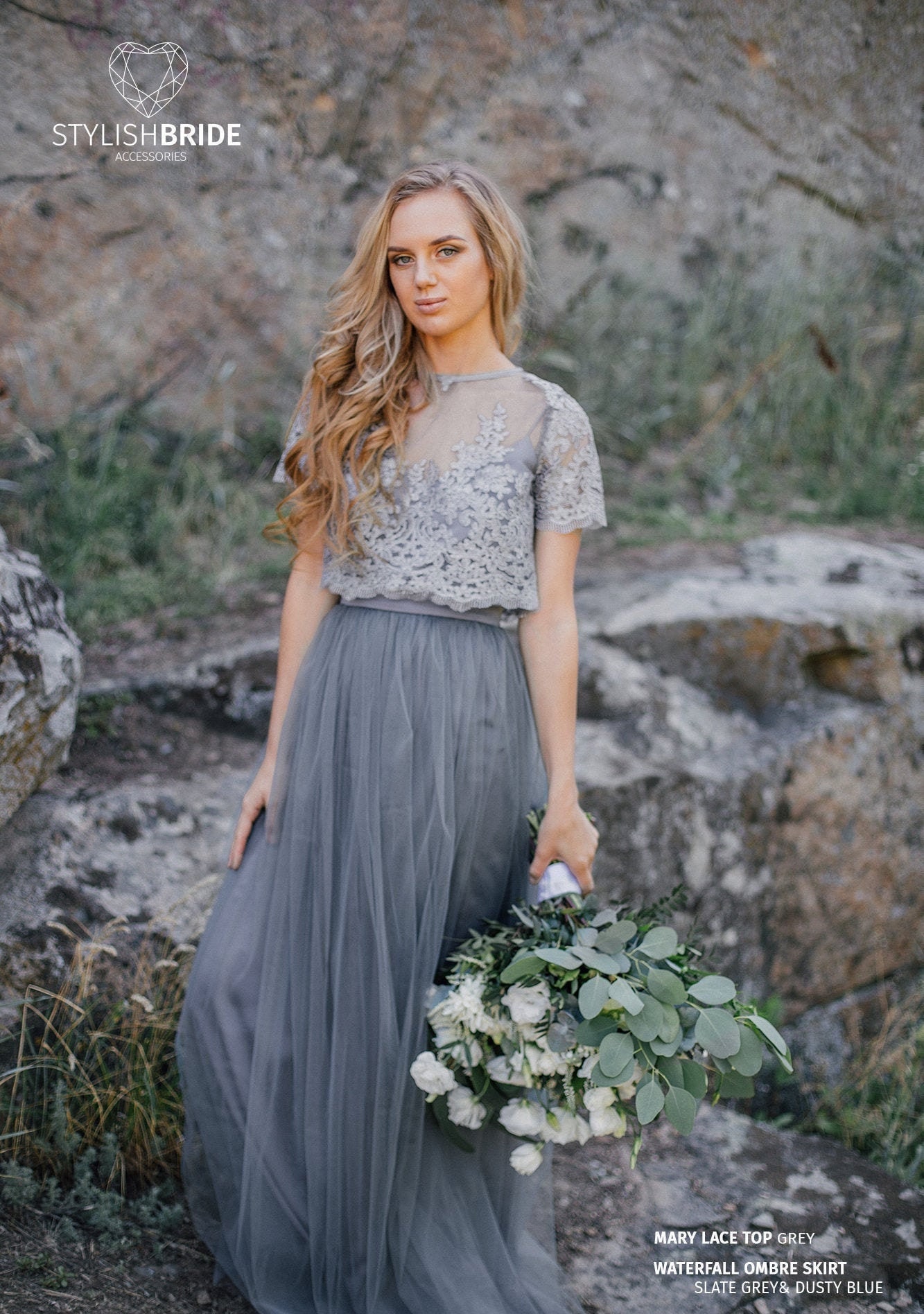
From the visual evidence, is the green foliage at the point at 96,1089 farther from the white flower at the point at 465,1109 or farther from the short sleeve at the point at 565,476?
the short sleeve at the point at 565,476

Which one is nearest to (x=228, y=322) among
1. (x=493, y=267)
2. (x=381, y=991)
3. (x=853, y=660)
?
(x=493, y=267)

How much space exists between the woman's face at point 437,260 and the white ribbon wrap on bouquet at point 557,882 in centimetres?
109

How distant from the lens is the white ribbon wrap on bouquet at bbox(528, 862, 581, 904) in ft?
6.18

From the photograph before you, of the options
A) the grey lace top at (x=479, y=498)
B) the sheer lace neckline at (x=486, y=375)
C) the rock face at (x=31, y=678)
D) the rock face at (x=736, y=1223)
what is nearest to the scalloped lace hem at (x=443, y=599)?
the grey lace top at (x=479, y=498)

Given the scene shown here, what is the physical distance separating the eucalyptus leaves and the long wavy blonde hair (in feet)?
2.82

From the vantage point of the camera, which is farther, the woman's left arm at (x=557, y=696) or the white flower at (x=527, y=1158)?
the woman's left arm at (x=557, y=696)

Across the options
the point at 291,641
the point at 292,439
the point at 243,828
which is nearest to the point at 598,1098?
the point at 243,828

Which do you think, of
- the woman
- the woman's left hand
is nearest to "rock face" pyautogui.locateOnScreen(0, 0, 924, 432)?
the woman

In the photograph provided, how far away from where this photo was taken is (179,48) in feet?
12.8

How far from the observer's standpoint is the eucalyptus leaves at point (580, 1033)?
1608 millimetres

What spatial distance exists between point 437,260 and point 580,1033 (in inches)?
57.2

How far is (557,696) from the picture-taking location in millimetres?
1962

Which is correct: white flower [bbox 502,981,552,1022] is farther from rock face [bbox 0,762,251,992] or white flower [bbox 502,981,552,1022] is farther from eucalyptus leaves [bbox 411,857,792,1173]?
rock face [bbox 0,762,251,992]

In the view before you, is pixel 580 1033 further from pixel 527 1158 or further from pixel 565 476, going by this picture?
pixel 565 476
